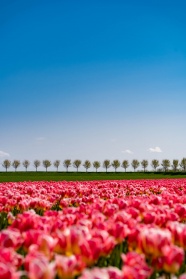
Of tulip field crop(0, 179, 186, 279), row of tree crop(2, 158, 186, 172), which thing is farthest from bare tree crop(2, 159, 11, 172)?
tulip field crop(0, 179, 186, 279)

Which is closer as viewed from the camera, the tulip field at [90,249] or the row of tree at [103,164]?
the tulip field at [90,249]

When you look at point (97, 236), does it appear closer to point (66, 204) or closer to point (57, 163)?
point (66, 204)

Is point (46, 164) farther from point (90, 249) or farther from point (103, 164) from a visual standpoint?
point (90, 249)

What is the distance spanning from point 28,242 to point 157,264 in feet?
3.57

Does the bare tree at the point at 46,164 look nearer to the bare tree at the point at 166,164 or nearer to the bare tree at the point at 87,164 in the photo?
the bare tree at the point at 87,164

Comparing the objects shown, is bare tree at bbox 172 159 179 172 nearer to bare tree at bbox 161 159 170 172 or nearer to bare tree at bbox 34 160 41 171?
bare tree at bbox 161 159 170 172

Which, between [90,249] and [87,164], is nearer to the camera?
[90,249]

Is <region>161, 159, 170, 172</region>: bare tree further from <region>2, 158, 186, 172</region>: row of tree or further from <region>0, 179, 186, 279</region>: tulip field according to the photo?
<region>0, 179, 186, 279</region>: tulip field

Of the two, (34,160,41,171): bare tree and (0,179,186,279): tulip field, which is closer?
(0,179,186,279): tulip field

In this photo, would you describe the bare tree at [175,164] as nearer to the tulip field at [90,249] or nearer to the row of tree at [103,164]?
the row of tree at [103,164]

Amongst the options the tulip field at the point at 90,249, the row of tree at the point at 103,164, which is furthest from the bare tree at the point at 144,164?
the tulip field at the point at 90,249

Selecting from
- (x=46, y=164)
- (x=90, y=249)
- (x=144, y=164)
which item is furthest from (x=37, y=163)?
(x=90, y=249)

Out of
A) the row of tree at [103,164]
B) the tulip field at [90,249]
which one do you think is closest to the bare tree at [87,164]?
the row of tree at [103,164]

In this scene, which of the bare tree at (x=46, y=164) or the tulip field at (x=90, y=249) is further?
the bare tree at (x=46, y=164)
